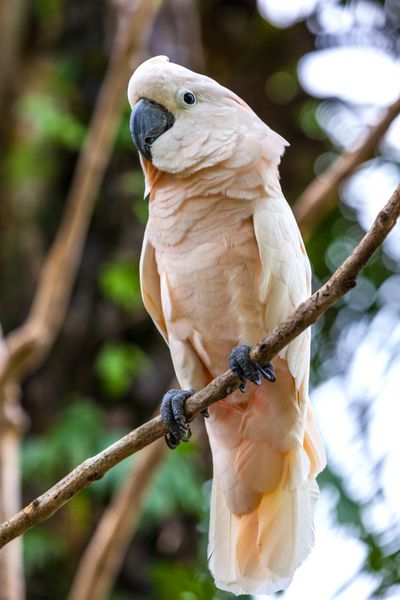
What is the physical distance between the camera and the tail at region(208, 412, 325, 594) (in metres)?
2.31

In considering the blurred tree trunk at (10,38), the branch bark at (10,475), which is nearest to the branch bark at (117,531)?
the branch bark at (10,475)

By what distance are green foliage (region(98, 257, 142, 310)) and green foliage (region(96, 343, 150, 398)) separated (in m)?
0.24

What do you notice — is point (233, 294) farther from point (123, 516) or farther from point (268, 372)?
point (123, 516)

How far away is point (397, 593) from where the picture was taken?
2855 mm

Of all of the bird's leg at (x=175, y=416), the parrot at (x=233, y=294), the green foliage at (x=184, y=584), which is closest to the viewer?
the bird's leg at (x=175, y=416)

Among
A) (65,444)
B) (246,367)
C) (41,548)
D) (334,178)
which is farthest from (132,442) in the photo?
(41,548)

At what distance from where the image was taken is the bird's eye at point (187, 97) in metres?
2.38

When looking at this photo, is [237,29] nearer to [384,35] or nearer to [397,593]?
[384,35]

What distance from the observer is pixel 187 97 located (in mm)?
2393

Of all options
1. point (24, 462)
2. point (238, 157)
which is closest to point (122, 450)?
point (238, 157)

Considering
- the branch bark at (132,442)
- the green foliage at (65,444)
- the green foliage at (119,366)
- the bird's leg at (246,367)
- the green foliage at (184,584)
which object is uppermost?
the green foliage at (119,366)

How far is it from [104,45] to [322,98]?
4.19 feet

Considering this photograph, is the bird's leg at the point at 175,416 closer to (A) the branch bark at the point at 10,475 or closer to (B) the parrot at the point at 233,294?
(B) the parrot at the point at 233,294

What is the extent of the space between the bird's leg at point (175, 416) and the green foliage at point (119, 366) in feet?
6.58
